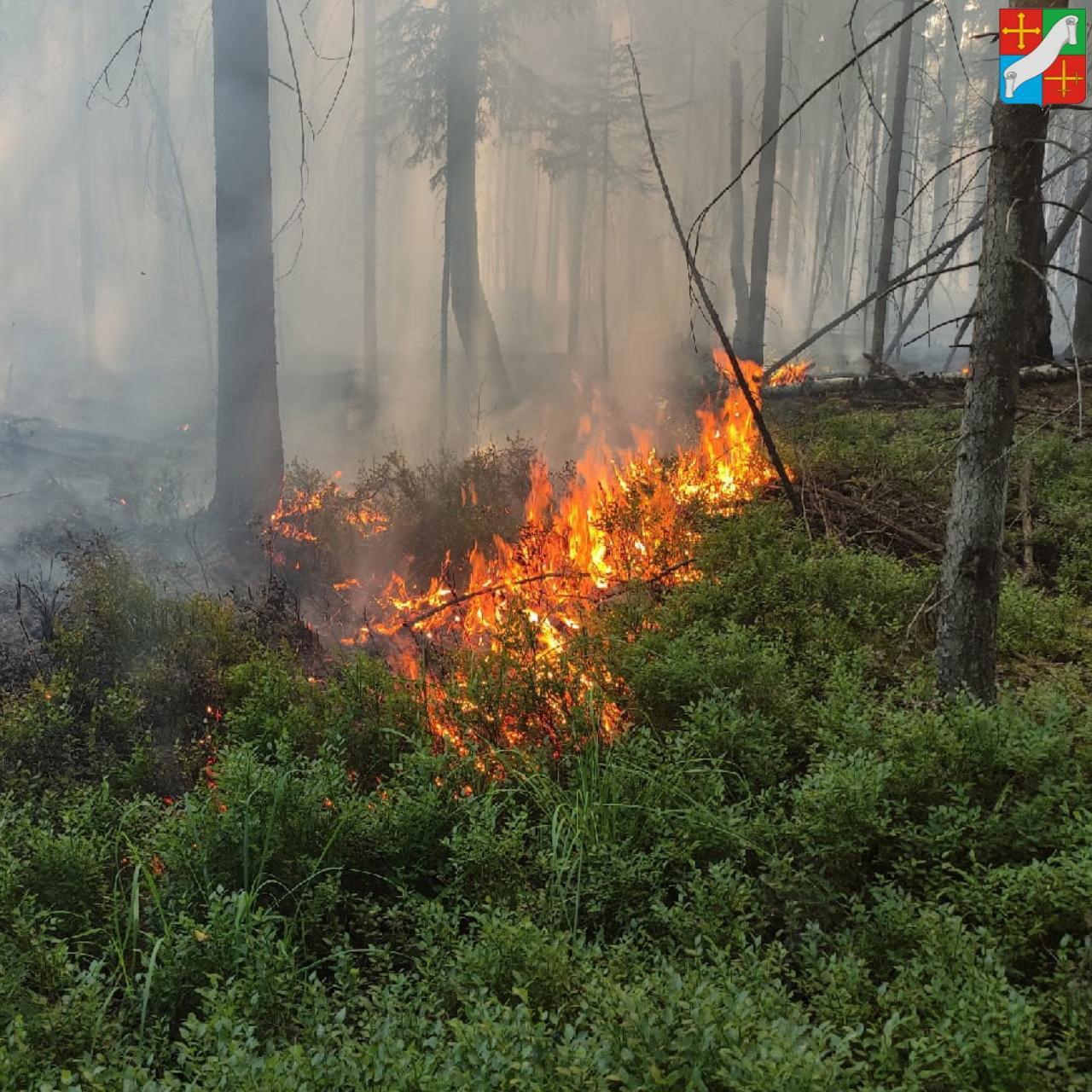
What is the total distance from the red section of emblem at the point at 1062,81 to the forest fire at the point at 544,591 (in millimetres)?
3178

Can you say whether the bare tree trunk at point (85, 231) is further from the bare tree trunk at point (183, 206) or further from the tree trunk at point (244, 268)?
the tree trunk at point (244, 268)

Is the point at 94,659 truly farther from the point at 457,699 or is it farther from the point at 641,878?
the point at 641,878

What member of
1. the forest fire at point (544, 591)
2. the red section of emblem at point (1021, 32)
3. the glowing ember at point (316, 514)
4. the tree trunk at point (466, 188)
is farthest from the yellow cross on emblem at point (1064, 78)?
the tree trunk at point (466, 188)

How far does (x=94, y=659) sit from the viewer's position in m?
A: 5.23

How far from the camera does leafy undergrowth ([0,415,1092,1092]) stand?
6.08 feet

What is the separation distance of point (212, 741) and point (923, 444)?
21.4 ft

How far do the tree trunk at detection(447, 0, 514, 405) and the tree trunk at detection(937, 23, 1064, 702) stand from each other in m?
14.5

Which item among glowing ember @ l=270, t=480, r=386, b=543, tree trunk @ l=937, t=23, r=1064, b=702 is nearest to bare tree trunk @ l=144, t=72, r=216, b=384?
glowing ember @ l=270, t=480, r=386, b=543

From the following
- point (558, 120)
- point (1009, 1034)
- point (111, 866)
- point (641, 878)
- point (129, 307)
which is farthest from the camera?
point (129, 307)

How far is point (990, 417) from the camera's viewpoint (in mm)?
3342

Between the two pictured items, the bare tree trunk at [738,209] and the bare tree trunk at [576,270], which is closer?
the bare tree trunk at [738,209]

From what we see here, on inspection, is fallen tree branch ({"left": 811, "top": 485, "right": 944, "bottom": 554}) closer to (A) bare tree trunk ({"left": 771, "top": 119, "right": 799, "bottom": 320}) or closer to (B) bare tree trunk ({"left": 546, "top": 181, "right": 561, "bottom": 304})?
(A) bare tree trunk ({"left": 771, "top": 119, "right": 799, "bottom": 320})

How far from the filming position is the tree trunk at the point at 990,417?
314 cm

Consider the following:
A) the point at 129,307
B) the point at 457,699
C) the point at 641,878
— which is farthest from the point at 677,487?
the point at 129,307
